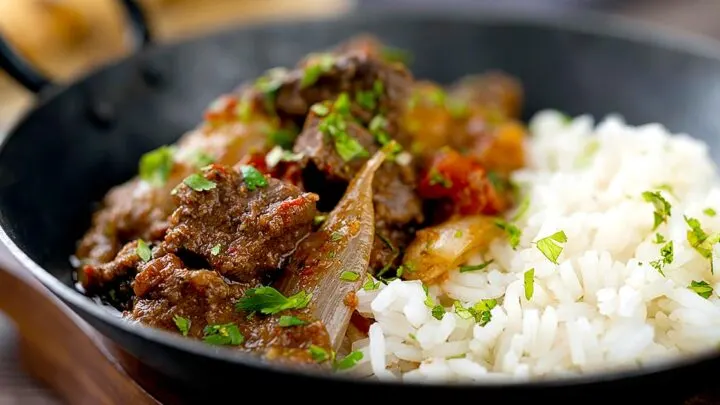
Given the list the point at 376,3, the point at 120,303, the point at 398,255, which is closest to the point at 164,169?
the point at 120,303

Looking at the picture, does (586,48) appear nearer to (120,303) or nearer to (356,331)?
(356,331)

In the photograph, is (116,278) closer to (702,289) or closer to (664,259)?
(664,259)

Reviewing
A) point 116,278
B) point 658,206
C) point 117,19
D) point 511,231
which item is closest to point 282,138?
point 116,278

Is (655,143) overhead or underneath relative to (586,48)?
underneath

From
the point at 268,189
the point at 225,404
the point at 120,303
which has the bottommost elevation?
the point at 225,404

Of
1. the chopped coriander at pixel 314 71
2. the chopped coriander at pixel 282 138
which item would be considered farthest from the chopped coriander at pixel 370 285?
the chopped coriander at pixel 314 71

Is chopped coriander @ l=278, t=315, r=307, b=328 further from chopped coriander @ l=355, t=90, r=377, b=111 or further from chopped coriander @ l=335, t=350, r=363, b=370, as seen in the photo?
chopped coriander @ l=355, t=90, r=377, b=111

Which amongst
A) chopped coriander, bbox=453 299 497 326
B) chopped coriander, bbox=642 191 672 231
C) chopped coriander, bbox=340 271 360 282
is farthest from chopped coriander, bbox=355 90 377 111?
chopped coriander, bbox=642 191 672 231
